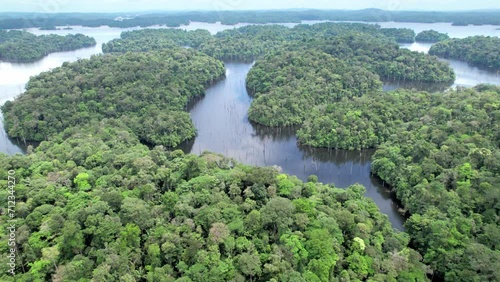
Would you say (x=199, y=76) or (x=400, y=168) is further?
(x=199, y=76)

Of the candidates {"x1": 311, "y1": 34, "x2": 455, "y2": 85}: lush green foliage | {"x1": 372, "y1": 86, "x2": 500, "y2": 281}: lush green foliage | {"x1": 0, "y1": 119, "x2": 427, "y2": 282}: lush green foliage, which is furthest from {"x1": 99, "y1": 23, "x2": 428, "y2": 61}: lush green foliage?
{"x1": 0, "y1": 119, "x2": 427, "y2": 282}: lush green foliage

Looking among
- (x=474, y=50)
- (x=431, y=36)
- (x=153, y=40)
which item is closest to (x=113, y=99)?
(x=153, y=40)

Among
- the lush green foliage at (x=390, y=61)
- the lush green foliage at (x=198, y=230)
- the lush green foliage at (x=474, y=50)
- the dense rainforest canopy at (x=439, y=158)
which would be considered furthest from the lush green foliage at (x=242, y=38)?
the lush green foliage at (x=198, y=230)

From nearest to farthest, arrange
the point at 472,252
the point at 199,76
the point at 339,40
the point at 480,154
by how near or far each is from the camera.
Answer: the point at 472,252 → the point at 480,154 → the point at 199,76 → the point at 339,40

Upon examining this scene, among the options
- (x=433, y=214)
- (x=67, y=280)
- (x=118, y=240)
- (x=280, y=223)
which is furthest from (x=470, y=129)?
(x=67, y=280)

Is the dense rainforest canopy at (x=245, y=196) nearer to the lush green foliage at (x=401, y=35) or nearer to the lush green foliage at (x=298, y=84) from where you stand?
the lush green foliage at (x=298, y=84)

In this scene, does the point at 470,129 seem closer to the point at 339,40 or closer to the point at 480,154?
the point at 480,154
